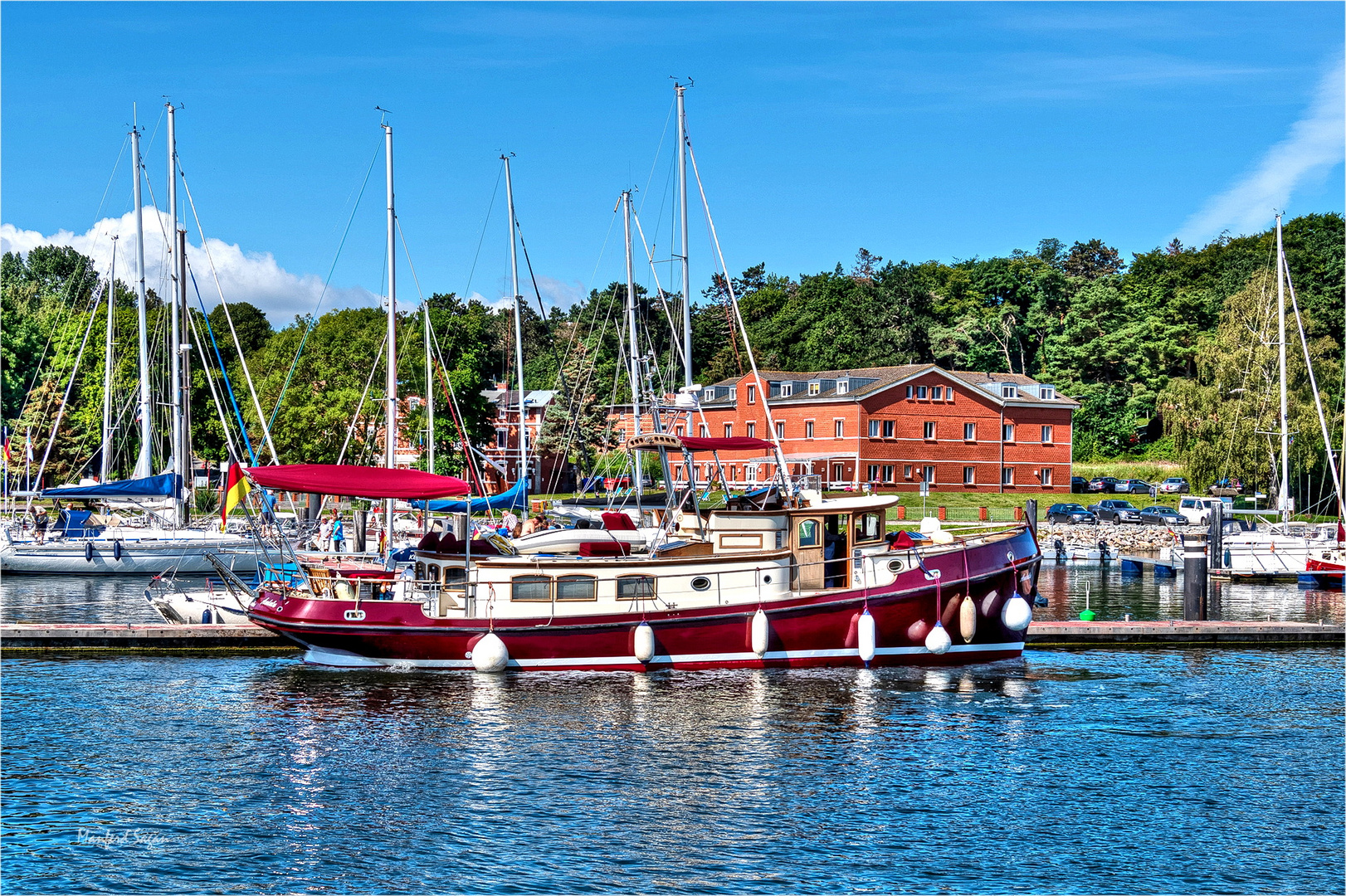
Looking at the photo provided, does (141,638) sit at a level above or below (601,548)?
below

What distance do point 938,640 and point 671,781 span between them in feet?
31.8

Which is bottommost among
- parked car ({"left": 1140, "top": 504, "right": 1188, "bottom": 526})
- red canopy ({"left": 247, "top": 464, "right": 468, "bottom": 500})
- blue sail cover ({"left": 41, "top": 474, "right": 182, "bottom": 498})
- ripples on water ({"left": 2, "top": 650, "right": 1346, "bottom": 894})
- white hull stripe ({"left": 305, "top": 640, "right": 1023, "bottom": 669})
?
ripples on water ({"left": 2, "top": 650, "right": 1346, "bottom": 894})

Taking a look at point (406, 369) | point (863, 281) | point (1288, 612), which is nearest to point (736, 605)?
point (1288, 612)

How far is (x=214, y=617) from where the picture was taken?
33.5m

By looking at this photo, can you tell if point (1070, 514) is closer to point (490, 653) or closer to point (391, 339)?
point (391, 339)

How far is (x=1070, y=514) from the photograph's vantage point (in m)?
69.4

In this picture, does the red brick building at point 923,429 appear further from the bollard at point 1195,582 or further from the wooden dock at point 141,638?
the wooden dock at point 141,638

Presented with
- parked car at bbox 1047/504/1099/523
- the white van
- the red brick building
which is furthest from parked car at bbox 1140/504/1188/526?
the red brick building

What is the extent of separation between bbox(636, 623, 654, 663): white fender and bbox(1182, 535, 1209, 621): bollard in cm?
1526

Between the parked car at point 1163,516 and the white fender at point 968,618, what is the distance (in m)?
40.0

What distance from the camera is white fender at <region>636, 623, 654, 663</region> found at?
27344mm

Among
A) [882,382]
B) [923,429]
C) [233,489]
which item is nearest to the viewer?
[233,489]

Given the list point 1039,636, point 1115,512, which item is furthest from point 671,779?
point 1115,512

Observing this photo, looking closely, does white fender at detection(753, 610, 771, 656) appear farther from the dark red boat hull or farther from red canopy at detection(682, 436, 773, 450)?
red canopy at detection(682, 436, 773, 450)
